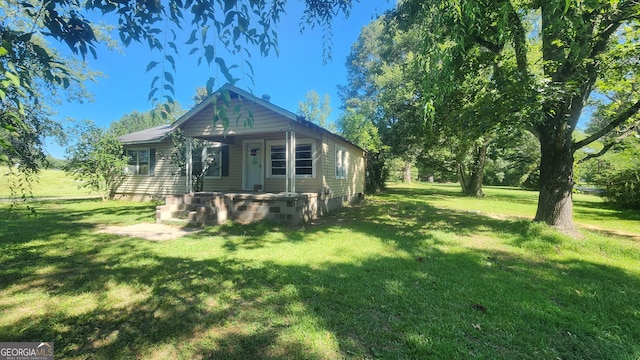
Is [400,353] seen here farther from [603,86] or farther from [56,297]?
[603,86]

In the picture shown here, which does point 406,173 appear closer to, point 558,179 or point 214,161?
point 214,161

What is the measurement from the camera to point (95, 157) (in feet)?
42.3

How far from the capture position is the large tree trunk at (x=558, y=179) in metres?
6.25

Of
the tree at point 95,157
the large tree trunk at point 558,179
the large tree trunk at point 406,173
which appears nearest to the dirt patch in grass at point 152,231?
the tree at point 95,157

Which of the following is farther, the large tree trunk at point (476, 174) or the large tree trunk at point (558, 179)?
the large tree trunk at point (476, 174)

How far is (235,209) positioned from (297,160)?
328 cm

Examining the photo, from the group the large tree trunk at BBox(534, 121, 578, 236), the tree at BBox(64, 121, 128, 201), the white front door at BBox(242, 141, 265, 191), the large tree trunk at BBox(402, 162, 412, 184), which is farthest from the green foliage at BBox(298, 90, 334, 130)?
the large tree trunk at BBox(534, 121, 578, 236)

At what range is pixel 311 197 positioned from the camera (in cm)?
892

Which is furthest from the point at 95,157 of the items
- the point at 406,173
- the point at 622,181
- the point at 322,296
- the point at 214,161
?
the point at 406,173

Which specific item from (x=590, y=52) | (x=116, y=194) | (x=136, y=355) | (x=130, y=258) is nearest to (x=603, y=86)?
(x=590, y=52)

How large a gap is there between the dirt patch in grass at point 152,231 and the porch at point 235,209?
21.1 inches

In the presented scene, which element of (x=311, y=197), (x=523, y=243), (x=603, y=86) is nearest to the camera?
(x=523, y=243)

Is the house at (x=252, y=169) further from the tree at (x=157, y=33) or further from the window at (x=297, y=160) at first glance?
the tree at (x=157, y=33)

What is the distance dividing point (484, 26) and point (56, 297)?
802 centimetres
